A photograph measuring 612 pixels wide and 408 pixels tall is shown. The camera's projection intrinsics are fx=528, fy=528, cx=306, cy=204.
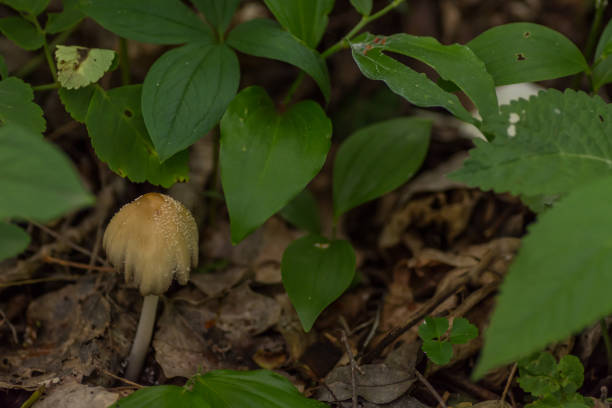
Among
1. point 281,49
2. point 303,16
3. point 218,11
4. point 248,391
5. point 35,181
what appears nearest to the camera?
point 35,181

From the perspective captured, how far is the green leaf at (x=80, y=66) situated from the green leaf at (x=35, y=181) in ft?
2.65

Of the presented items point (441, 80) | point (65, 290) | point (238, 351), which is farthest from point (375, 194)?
point (65, 290)

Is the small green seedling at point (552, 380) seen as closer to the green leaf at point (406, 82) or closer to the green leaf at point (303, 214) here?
the green leaf at point (406, 82)

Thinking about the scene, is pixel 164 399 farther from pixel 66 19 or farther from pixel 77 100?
pixel 66 19

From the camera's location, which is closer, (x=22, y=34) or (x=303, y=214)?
(x=22, y=34)

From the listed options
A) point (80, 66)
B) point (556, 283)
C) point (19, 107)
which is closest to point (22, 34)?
point (80, 66)

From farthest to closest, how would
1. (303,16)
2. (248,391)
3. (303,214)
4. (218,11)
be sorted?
(303,214)
(218,11)
(303,16)
(248,391)

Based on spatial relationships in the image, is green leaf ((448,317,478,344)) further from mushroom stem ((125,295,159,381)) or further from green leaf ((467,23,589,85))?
mushroom stem ((125,295,159,381))

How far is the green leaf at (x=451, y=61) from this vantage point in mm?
1679

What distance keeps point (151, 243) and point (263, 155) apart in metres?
0.46

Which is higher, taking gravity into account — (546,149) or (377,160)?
(546,149)

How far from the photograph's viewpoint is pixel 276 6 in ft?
6.04

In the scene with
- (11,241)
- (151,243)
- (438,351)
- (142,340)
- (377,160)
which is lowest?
(142,340)

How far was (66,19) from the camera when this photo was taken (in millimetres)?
1887
